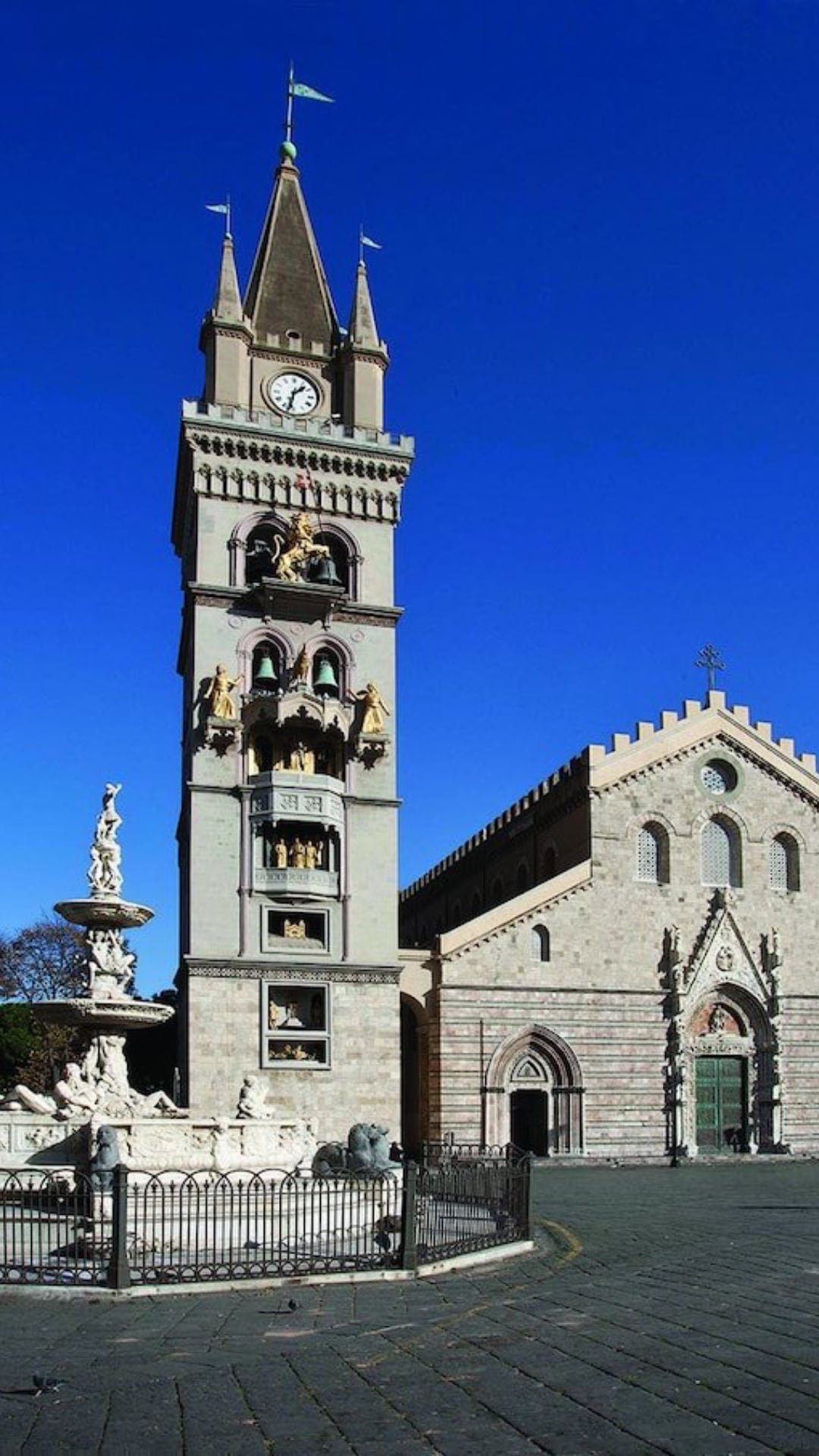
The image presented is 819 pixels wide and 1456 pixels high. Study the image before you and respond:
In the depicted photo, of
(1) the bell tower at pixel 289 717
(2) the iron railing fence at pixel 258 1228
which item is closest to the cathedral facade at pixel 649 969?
(1) the bell tower at pixel 289 717

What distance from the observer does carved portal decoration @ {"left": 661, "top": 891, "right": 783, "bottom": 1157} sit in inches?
1880

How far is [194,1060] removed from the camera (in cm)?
3984

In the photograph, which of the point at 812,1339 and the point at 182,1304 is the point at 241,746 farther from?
the point at 812,1339

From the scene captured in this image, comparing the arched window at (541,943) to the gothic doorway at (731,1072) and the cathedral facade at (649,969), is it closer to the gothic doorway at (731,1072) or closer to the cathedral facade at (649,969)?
the cathedral facade at (649,969)

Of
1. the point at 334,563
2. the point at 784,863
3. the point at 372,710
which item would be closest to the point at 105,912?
the point at 372,710

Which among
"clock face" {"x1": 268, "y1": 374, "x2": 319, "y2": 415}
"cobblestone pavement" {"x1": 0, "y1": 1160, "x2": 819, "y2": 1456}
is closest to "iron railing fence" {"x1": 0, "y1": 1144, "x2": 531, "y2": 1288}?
"cobblestone pavement" {"x1": 0, "y1": 1160, "x2": 819, "y2": 1456}

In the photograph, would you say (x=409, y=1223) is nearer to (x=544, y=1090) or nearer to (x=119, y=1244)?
(x=119, y=1244)

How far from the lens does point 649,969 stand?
157ft

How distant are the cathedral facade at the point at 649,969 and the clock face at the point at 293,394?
1447 centimetres

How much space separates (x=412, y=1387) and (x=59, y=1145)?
1386 centimetres

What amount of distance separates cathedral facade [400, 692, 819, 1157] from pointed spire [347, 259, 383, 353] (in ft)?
49.3

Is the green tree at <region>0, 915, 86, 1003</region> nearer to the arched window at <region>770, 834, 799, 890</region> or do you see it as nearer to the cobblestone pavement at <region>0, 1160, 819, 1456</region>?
the arched window at <region>770, 834, 799, 890</region>

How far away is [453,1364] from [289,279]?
4086cm

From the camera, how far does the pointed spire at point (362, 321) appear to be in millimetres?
46344
